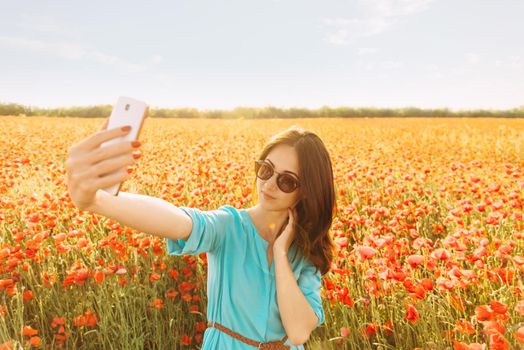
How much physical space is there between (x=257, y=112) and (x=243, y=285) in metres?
46.3

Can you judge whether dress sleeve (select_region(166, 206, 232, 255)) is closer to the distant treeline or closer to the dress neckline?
the dress neckline

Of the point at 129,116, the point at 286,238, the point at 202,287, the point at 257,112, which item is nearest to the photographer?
the point at 129,116

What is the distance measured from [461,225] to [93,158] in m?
3.47

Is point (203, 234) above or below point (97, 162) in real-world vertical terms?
below

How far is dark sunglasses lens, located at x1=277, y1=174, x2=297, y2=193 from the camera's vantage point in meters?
1.75

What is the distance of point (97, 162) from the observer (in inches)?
39.9

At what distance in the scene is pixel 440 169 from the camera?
737 centimetres

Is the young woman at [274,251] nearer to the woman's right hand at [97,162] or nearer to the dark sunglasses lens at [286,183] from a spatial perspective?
the dark sunglasses lens at [286,183]

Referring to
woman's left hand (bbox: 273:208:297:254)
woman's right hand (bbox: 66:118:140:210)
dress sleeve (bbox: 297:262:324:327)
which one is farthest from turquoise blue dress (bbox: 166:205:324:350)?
woman's right hand (bbox: 66:118:140:210)

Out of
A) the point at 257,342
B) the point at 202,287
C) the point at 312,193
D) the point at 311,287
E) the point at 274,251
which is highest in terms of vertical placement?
the point at 312,193

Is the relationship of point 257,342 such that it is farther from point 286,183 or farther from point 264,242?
point 286,183

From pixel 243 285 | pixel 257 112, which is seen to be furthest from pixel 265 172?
pixel 257 112

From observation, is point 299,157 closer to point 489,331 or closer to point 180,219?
point 180,219

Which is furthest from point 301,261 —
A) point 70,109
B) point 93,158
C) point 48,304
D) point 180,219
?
point 70,109
